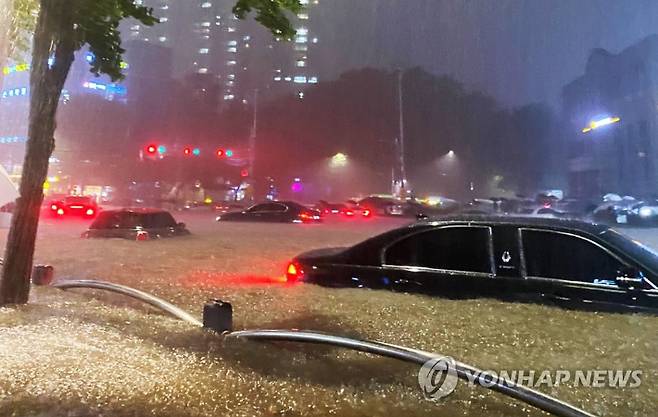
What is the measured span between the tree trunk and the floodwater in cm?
38

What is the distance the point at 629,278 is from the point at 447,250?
1456 millimetres

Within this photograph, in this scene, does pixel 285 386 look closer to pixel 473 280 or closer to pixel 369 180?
pixel 473 280

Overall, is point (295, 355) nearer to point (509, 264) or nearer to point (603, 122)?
point (509, 264)

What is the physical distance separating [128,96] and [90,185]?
9700mm

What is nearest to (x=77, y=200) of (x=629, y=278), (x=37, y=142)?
(x=37, y=142)

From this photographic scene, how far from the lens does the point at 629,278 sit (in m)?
4.21

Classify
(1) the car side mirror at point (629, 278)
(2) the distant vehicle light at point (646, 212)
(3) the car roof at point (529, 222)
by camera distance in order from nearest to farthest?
(1) the car side mirror at point (629, 278)
(3) the car roof at point (529, 222)
(2) the distant vehicle light at point (646, 212)

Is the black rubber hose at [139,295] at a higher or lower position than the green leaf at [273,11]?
lower

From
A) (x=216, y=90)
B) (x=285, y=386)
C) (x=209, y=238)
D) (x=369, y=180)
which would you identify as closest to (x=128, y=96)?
(x=216, y=90)

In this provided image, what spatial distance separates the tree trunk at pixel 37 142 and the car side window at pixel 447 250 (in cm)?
385

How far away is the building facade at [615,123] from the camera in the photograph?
124ft

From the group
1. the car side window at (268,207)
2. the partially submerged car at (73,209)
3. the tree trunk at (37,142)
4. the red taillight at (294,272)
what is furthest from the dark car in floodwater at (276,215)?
the red taillight at (294,272)

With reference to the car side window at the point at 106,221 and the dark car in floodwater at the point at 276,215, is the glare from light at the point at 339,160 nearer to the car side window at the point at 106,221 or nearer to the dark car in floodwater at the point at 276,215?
the dark car in floodwater at the point at 276,215

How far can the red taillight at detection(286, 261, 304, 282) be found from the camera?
5691 mm
